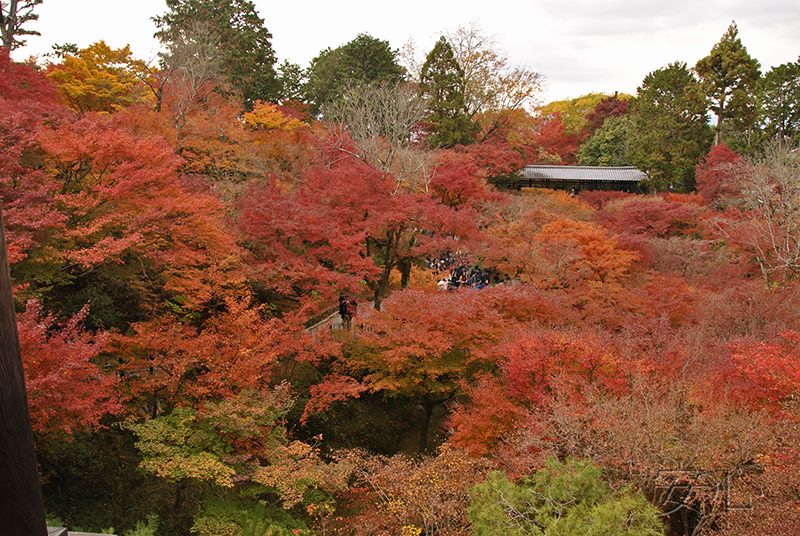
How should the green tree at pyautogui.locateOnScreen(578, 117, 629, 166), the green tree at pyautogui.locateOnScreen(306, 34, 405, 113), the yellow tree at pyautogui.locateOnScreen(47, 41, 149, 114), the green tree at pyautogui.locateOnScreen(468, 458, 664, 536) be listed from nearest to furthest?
the green tree at pyautogui.locateOnScreen(468, 458, 664, 536)
the yellow tree at pyautogui.locateOnScreen(47, 41, 149, 114)
the green tree at pyautogui.locateOnScreen(306, 34, 405, 113)
the green tree at pyautogui.locateOnScreen(578, 117, 629, 166)

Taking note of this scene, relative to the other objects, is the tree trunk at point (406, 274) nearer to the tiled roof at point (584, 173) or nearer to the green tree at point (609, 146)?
the tiled roof at point (584, 173)

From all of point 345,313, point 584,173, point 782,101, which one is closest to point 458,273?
point 345,313

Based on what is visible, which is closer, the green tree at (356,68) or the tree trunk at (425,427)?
the tree trunk at (425,427)

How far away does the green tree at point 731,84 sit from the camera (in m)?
32.8

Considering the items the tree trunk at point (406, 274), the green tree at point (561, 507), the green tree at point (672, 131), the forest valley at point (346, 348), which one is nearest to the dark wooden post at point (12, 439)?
the green tree at point (561, 507)

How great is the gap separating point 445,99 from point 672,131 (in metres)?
17.3

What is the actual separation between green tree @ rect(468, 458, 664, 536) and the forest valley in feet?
0.17

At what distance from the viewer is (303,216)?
49.6 feet

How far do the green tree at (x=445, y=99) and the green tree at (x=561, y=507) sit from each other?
26141mm

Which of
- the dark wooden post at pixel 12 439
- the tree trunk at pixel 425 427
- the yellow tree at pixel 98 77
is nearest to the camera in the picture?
the dark wooden post at pixel 12 439

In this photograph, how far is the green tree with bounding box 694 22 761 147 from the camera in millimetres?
32812

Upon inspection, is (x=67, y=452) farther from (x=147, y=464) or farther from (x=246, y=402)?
(x=246, y=402)

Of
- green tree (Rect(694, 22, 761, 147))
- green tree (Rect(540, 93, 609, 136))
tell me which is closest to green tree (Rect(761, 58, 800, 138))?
green tree (Rect(694, 22, 761, 147))

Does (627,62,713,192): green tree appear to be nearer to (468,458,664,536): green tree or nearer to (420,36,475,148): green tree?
(420,36,475,148): green tree
